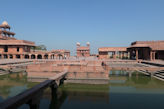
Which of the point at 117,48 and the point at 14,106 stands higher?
the point at 117,48

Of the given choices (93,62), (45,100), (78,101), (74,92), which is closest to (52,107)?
(45,100)

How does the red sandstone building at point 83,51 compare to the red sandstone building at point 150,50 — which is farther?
the red sandstone building at point 83,51

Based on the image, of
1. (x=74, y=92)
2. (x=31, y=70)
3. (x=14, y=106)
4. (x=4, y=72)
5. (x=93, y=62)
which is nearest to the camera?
(x=14, y=106)

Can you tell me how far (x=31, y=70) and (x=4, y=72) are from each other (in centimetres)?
970

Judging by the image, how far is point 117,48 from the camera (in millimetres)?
36969

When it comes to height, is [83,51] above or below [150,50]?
above

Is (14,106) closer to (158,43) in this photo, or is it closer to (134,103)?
(134,103)

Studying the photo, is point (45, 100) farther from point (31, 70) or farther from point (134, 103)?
point (134, 103)

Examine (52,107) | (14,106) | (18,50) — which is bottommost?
(52,107)

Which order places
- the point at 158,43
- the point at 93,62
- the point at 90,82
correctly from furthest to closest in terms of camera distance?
1. the point at 158,43
2. the point at 93,62
3. the point at 90,82

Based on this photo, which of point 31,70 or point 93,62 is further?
point 93,62

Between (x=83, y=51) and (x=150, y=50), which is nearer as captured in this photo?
(x=150, y=50)

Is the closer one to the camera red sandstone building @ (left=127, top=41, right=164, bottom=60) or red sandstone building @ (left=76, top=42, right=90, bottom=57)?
red sandstone building @ (left=127, top=41, right=164, bottom=60)

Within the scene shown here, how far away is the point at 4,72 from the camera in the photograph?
69.3 feet
